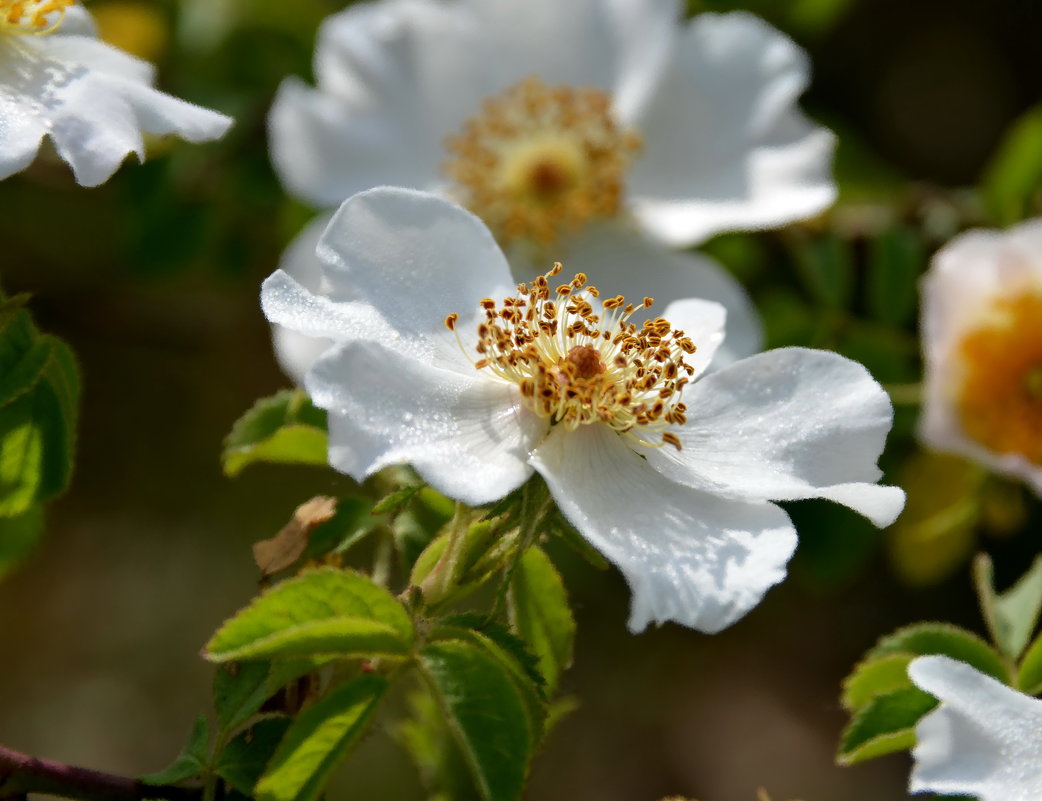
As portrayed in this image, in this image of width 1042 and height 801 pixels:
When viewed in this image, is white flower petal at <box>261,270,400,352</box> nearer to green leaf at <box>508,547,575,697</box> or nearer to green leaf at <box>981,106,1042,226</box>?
green leaf at <box>508,547,575,697</box>

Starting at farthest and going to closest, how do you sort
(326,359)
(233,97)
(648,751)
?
1. (648,751)
2. (233,97)
3. (326,359)

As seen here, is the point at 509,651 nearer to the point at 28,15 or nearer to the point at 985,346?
the point at 28,15

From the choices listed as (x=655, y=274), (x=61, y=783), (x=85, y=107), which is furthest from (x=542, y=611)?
(x=655, y=274)

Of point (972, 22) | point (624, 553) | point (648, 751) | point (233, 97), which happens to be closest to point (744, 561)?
point (624, 553)

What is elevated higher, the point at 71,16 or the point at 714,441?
the point at 71,16

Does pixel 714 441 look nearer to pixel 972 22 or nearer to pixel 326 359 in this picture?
pixel 326 359
